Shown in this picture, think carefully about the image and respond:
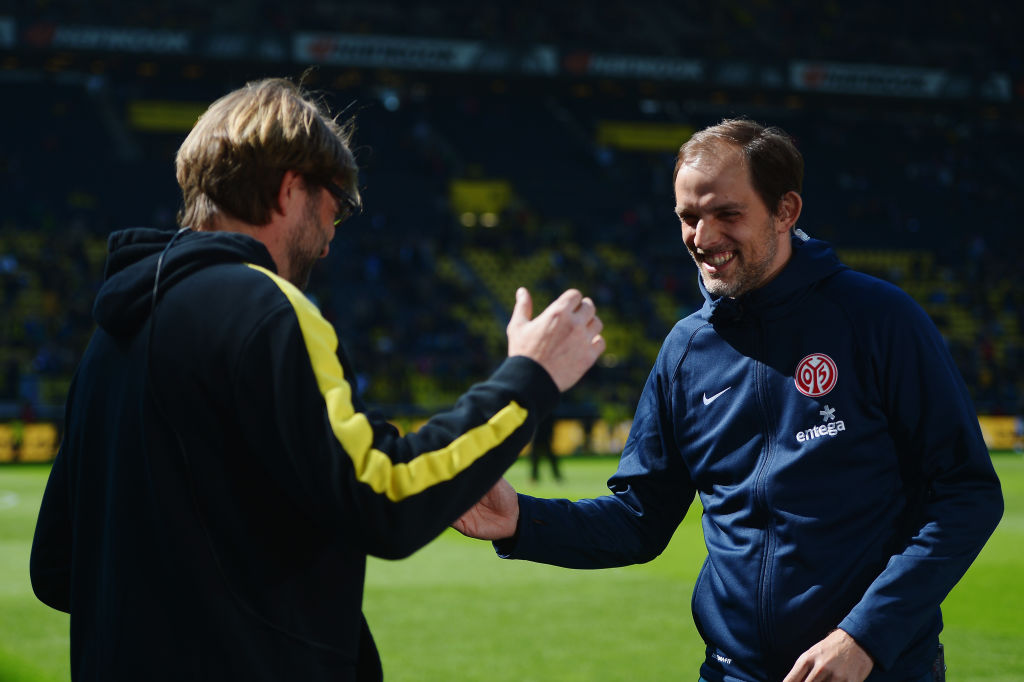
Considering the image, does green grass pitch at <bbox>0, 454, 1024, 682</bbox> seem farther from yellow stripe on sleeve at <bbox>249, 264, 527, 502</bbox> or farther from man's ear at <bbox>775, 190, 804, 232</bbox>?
→ yellow stripe on sleeve at <bbox>249, 264, 527, 502</bbox>

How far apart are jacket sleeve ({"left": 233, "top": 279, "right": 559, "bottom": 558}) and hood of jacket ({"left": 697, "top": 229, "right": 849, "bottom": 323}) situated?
1.15m

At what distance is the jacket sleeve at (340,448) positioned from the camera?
2018 millimetres

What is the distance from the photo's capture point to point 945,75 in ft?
134

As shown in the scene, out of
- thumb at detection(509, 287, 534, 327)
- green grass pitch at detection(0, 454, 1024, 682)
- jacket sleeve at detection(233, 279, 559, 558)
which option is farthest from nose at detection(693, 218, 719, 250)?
green grass pitch at detection(0, 454, 1024, 682)

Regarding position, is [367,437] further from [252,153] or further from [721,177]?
[721,177]

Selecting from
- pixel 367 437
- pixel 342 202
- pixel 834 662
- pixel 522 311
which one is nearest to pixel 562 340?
pixel 522 311

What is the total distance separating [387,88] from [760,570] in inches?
1556

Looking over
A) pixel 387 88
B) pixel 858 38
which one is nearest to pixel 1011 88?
pixel 858 38

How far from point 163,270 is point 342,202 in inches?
17.1

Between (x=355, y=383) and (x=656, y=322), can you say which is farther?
(x=656, y=322)

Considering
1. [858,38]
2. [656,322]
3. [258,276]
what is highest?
[858,38]

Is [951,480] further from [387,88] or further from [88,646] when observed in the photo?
[387,88]

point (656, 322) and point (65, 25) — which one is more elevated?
point (65, 25)

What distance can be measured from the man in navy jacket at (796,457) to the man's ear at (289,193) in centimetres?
109
